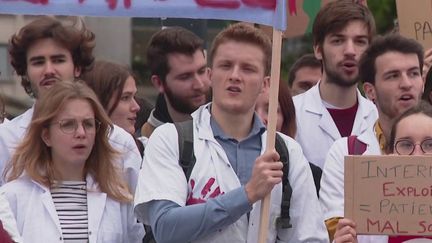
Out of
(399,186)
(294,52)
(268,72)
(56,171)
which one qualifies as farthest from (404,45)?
(294,52)

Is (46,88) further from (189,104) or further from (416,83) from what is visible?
(416,83)

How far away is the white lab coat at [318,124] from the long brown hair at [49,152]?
3.62 feet

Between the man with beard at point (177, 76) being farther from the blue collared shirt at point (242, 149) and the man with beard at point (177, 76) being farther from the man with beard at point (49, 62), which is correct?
the blue collared shirt at point (242, 149)

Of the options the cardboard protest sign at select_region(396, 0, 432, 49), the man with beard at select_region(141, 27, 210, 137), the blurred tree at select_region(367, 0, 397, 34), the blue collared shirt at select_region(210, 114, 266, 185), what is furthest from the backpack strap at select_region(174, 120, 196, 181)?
the blurred tree at select_region(367, 0, 397, 34)

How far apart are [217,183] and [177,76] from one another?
1860 mm

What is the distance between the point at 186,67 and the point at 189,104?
219mm

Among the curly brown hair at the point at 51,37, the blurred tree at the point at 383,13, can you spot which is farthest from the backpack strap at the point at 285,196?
the blurred tree at the point at 383,13

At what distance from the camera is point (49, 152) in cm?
663

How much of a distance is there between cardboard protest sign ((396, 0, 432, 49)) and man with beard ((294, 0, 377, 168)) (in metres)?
0.26

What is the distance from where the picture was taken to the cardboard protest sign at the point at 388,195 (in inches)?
222

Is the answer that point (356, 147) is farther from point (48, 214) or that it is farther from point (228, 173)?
point (48, 214)

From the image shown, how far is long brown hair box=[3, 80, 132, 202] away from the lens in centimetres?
654

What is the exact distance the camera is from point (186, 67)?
785 centimetres

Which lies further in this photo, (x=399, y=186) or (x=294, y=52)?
(x=294, y=52)
